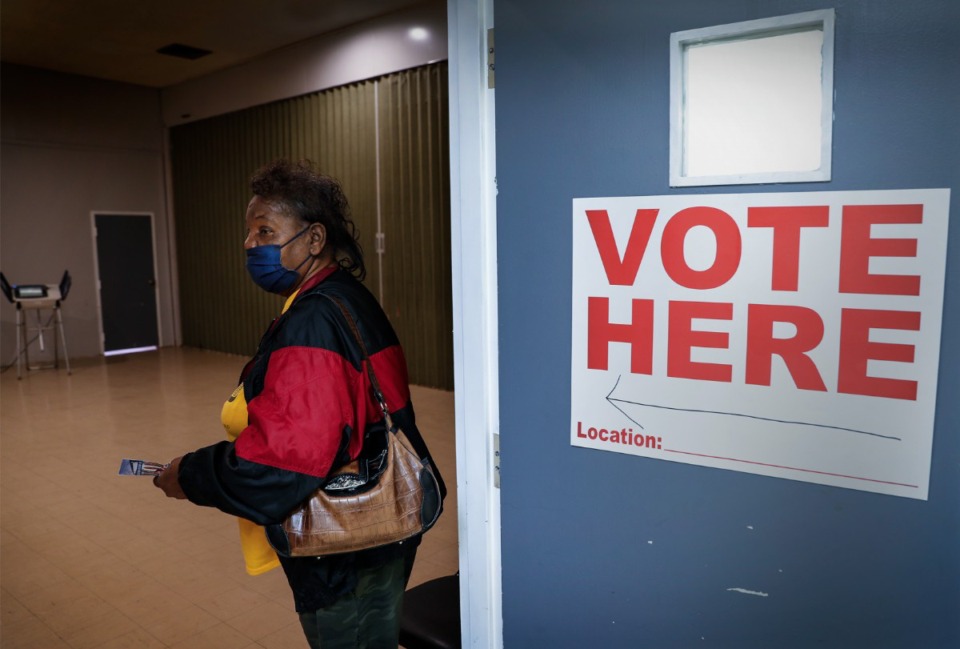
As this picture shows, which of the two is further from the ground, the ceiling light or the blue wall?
the ceiling light

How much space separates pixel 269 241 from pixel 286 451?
1.92 ft

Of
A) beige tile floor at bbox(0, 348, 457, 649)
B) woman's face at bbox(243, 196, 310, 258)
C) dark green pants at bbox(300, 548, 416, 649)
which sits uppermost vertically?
woman's face at bbox(243, 196, 310, 258)

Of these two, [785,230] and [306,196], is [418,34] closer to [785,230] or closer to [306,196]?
[306,196]

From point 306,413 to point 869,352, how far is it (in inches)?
41.1

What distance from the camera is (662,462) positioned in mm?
1331

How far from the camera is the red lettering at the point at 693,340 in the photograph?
4.12ft

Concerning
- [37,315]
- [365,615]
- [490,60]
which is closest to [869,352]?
[490,60]

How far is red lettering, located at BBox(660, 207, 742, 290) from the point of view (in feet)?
4.03

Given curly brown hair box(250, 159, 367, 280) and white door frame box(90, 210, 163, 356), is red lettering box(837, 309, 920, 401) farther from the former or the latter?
white door frame box(90, 210, 163, 356)

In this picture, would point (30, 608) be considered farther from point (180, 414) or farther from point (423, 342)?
point (423, 342)

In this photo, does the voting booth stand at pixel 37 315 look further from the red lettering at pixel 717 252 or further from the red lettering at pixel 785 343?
the red lettering at pixel 785 343

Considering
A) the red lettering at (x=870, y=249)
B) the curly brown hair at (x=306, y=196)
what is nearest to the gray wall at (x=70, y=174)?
the curly brown hair at (x=306, y=196)

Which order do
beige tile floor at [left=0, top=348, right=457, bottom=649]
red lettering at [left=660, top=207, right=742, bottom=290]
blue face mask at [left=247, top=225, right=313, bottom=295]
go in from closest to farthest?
red lettering at [left=660, top=207, right=742, bottom=290]
blue face mask at [left=247, top=225, right=313, bottom=295]
beige tile floor at [left=0, top=348, right=457, bottom=649]

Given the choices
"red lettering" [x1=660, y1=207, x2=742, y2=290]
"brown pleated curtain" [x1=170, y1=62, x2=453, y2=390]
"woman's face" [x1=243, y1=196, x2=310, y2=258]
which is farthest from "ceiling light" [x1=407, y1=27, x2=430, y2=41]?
"red lettering" [x1=660, y1=207, x2=742, y2=290]
